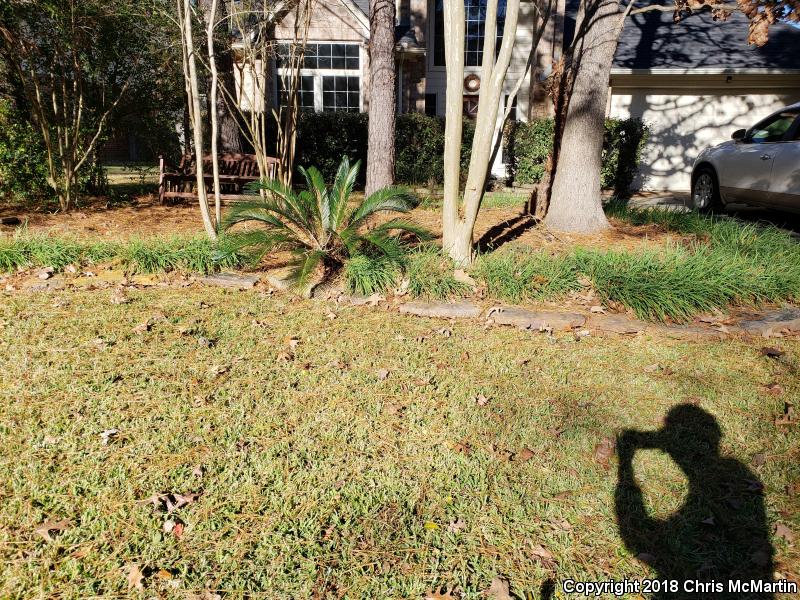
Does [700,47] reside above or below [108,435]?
above

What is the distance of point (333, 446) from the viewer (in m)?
3.27

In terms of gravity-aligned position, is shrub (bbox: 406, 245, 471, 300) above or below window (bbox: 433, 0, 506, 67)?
below

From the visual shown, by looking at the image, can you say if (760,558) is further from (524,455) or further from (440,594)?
(440,594)

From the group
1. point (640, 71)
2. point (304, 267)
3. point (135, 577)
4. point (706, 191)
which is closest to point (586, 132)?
point (706, 191)

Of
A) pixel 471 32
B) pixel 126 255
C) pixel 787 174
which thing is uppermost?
pixel 471 32

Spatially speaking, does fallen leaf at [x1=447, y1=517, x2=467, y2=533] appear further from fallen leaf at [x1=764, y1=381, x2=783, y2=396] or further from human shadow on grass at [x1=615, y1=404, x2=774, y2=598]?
fallen leaf at [x1=764, y1=381, x2=783, y2=396]

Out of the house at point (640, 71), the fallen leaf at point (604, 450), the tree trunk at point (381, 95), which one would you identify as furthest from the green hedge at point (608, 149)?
the fallen leaf at point (604, 450)

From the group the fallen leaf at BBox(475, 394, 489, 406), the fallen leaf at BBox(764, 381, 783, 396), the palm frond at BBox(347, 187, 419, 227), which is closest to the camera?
the fallen leaf at BBox(475, 394, 489, 406)

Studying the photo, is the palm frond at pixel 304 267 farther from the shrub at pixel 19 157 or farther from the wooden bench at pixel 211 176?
the shrub at pixel 19 157

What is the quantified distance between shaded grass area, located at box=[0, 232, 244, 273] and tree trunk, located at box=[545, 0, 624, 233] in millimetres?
4072

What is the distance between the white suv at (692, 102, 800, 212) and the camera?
809cm

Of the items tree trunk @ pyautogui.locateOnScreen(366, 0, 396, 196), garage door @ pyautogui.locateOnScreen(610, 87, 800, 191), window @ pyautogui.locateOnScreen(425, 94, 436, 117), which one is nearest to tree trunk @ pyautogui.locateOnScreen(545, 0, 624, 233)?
tree trunk @ pyautogui.locateOnScreen(366, 0, 396, 196)

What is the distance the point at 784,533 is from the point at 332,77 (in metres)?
17.4

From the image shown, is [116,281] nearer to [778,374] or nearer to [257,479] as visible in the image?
[257,479]
